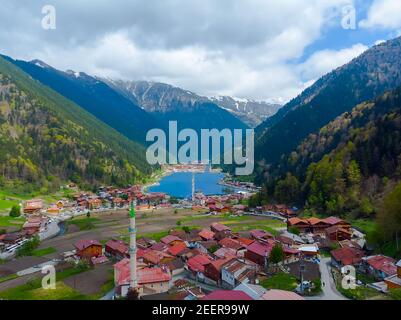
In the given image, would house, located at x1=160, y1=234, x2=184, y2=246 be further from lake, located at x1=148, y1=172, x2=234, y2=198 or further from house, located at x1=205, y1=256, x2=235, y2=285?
lake, located at x1=148, y1=172, x2=234, y2=198

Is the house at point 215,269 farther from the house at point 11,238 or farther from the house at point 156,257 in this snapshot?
the house at point 11,238

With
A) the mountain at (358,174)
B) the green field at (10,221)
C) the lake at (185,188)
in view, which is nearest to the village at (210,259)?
the green field at (10,221)

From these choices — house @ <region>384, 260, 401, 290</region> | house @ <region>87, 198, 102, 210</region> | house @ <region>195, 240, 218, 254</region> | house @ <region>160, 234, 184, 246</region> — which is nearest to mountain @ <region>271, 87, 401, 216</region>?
house @ <region>195, 240, 218, 254</region>

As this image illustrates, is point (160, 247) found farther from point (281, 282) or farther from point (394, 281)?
point (394, 281)

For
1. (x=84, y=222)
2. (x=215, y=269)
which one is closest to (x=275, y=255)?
(x=215, y=269)
